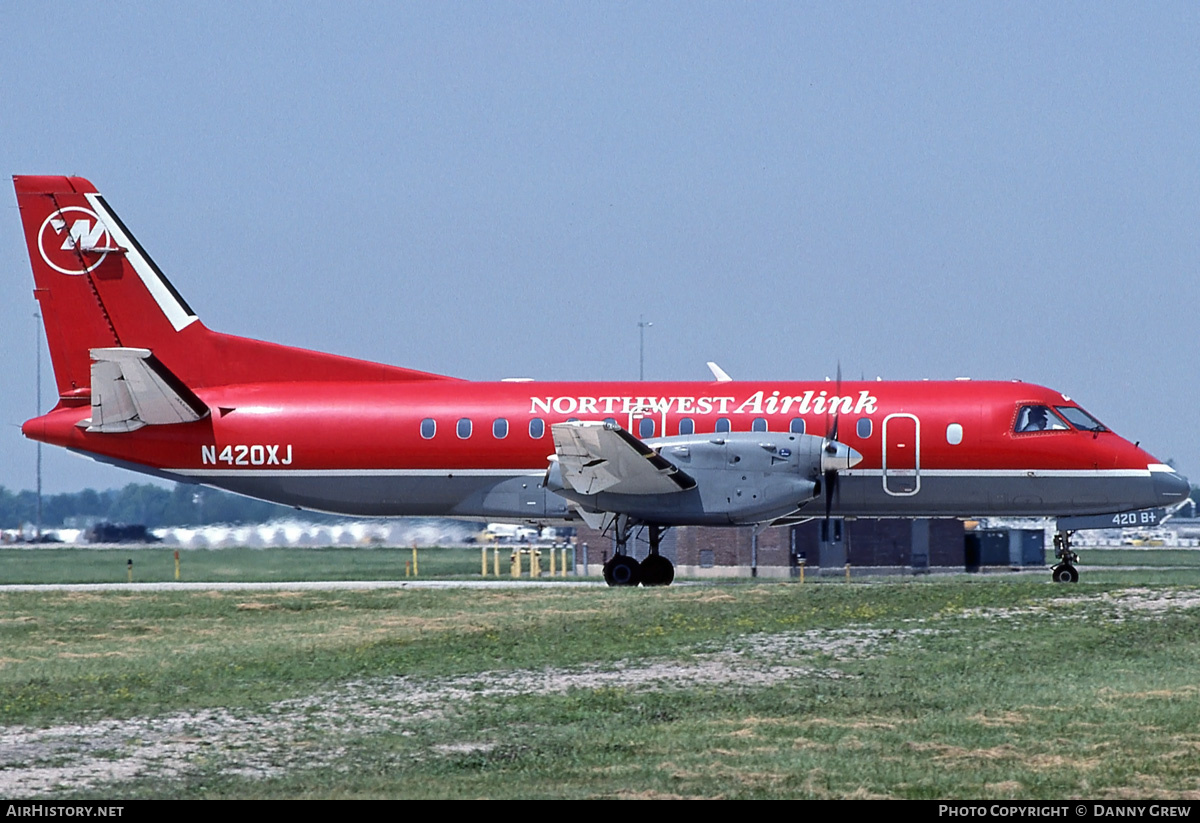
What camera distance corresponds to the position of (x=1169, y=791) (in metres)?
11.2

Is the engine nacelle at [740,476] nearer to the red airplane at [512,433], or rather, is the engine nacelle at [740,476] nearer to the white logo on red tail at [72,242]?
the red airplane at [512,433]

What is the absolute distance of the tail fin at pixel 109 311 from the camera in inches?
1205

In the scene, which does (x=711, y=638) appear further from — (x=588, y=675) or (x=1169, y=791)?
(x=1169, y=791)

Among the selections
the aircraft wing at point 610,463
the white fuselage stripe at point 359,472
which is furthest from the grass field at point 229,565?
the aircraft wing at point 610,463

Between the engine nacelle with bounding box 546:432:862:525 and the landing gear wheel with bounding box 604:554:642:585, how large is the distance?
1614mm

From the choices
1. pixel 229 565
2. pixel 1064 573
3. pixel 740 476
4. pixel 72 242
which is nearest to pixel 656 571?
pixel 740 476

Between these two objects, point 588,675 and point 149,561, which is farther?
point 149,561

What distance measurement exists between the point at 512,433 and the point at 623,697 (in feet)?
44.7

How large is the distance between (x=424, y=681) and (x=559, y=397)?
506 inches

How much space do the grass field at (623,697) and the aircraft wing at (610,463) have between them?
232 cm

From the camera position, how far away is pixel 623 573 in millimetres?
28812

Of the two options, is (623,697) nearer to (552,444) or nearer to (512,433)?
(552,444)

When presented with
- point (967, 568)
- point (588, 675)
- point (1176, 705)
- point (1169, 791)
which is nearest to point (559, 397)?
point (588, 675)

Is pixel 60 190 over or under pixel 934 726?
over
